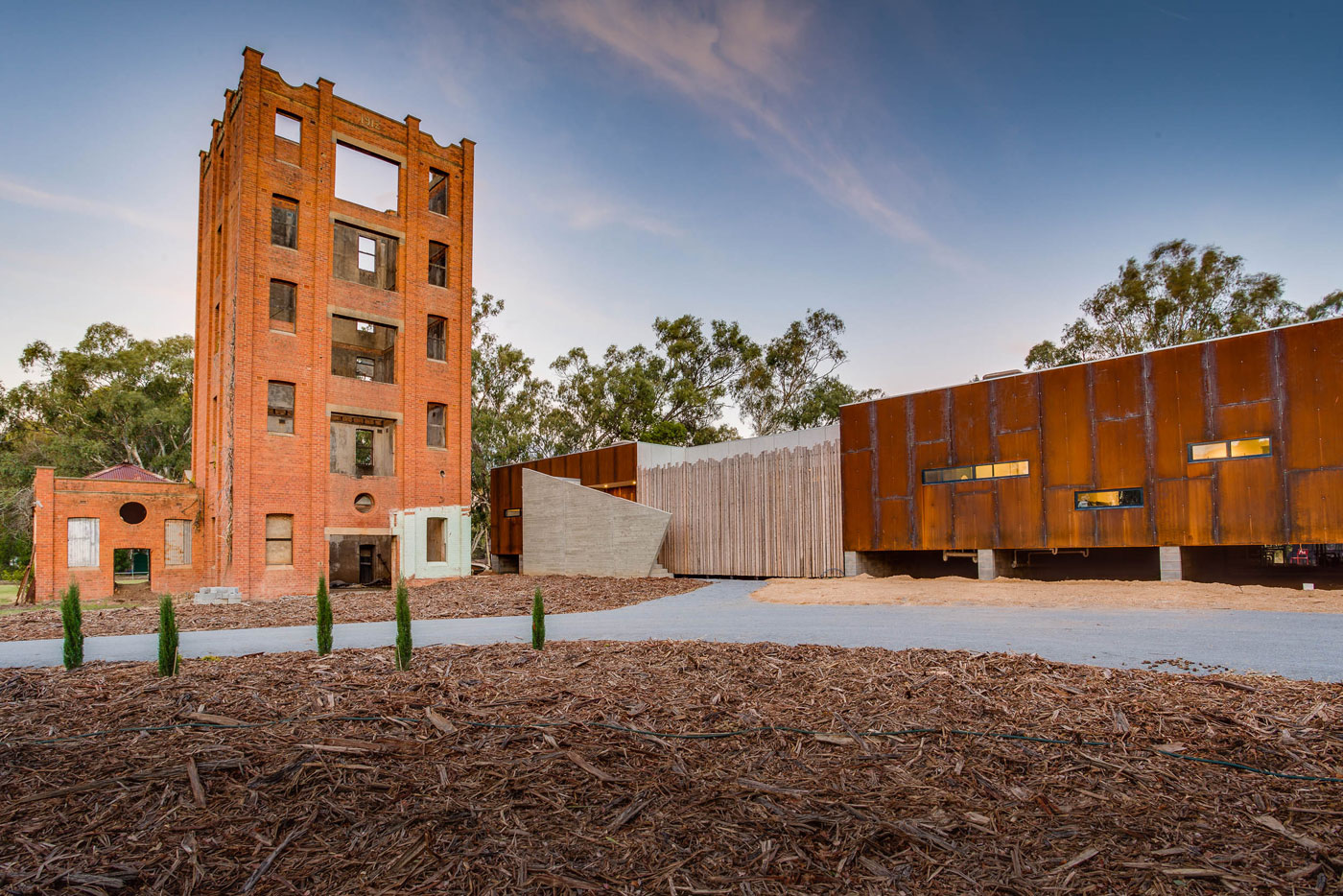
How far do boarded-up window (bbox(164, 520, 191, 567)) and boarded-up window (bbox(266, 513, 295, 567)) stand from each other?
4.37m

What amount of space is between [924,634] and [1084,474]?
32.1 ft

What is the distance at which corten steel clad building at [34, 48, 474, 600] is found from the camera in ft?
71.0

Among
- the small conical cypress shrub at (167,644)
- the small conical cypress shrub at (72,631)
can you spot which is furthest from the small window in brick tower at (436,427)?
the small conical cypress shrub at (167,644)

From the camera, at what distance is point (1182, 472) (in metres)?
15.2

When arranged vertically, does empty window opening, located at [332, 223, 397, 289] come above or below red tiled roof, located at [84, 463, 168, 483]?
above

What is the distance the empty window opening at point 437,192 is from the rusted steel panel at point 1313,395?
83.2ft

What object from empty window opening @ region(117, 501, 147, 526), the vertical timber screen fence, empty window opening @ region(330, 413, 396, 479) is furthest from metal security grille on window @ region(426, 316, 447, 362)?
empty window opening @ region(117, 501, 147, 526)

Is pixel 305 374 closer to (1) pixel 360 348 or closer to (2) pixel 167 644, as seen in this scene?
(1) pixel 360 348

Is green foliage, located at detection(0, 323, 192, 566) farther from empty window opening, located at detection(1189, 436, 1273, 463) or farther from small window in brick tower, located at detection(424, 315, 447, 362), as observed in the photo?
empty window opening, located at detection(1189, 436, 1273, 463)

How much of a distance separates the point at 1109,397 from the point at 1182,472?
2183 mm

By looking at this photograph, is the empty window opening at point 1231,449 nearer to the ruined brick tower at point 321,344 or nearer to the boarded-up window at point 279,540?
the ruined brick tower at point 321,344

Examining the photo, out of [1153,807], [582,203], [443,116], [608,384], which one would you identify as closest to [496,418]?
[608,384]

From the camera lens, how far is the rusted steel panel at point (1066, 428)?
16.5m

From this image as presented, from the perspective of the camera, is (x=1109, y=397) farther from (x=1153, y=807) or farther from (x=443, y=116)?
(x=443, y=116)
